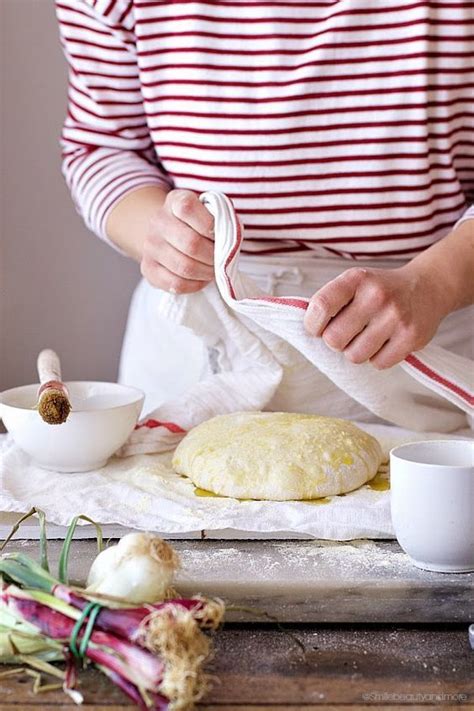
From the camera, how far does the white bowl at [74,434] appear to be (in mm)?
1054

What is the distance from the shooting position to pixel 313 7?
4.12 feet

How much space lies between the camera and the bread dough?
3.30 feet

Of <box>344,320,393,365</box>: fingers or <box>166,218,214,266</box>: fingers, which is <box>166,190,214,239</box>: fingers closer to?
<box>166,218,214,266</box>: fingers

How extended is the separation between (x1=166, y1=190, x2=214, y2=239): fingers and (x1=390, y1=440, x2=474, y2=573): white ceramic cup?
36cm

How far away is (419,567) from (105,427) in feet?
1.19

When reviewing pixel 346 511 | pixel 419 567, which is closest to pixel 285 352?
pixel 346 511

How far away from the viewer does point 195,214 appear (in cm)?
112

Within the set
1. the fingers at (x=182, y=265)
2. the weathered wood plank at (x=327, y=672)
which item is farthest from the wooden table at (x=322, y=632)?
the fingers at (x=182, y=265)

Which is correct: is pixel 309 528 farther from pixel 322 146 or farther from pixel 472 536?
pixel 322 146

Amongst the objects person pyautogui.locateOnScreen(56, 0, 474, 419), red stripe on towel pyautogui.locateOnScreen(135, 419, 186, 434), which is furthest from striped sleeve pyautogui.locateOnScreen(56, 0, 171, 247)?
red stripe on towel pyautogui.locateOnScreen(135, 419, 186, 434)

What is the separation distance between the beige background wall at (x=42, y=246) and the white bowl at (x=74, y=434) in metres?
0.61

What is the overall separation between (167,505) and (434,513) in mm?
274

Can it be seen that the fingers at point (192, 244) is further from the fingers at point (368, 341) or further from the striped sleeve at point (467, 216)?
the striped sleeve at point (467, 216)

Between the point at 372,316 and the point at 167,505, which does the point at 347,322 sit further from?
the point at 167,505
